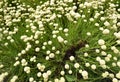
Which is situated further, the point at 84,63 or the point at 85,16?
the point at 85,16

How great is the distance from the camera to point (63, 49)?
2.41 metres

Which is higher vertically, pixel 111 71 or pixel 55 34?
pixel 55 34

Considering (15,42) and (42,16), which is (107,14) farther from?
(15,42)

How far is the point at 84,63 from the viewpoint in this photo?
230 centimetres

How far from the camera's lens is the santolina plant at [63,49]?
2.23 m

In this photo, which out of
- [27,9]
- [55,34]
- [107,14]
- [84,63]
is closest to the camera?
[84,63]

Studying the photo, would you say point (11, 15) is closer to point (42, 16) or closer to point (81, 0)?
point (42, 16)

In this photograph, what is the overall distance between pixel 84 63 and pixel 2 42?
3.15 ft

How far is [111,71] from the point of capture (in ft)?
7.64

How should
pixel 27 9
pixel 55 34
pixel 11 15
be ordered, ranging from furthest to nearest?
pixel 27 9
pixel 11 15
pixel 55 34

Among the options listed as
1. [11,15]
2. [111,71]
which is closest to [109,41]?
[111,71]

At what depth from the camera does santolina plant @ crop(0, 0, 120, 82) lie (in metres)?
2.23

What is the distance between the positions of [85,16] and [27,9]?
1006 millimetres

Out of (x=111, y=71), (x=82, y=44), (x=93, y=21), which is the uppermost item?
(x=93, y=21)
